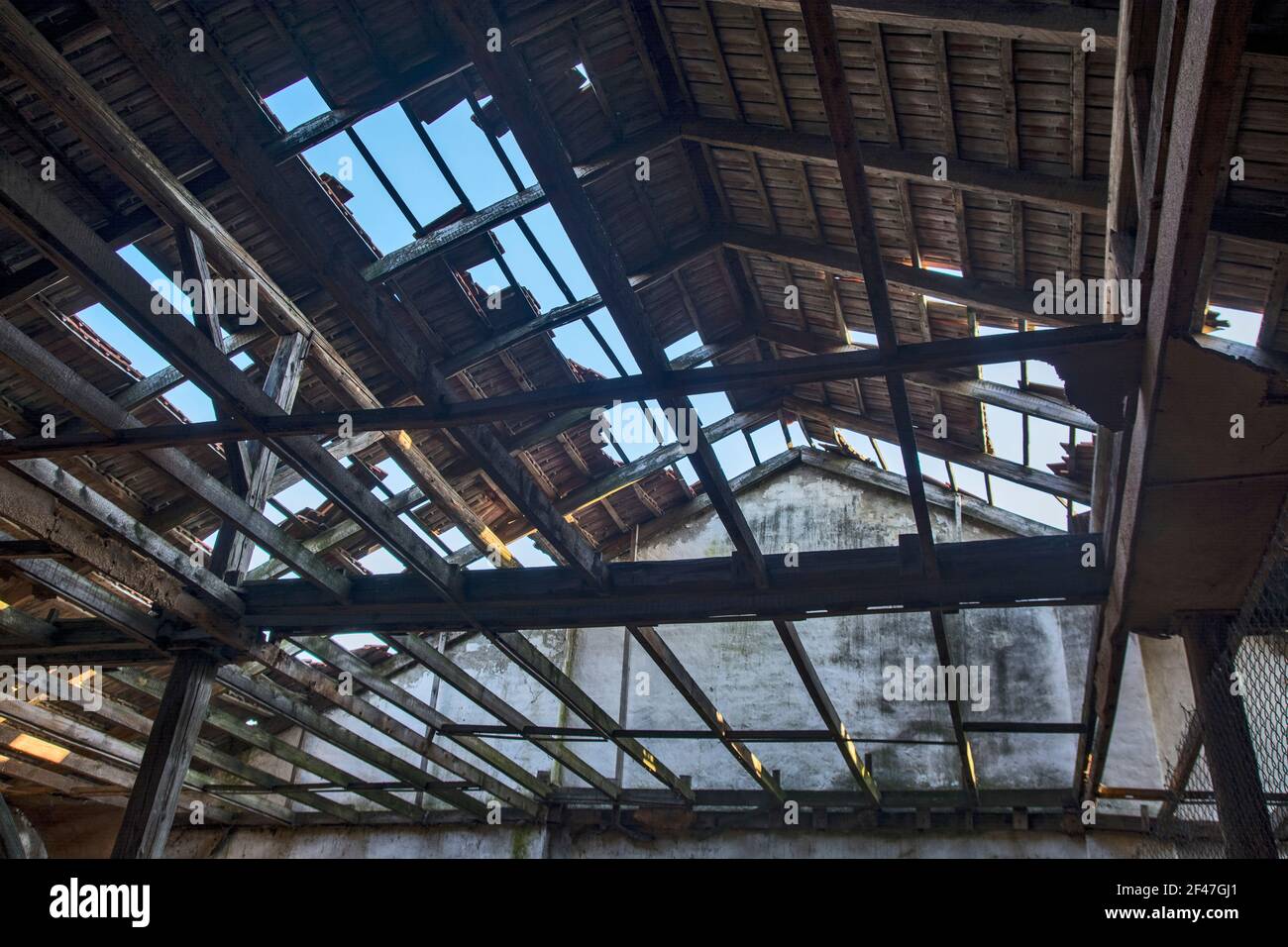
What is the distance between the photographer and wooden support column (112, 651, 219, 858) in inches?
270

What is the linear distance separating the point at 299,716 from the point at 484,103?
6.40 metres

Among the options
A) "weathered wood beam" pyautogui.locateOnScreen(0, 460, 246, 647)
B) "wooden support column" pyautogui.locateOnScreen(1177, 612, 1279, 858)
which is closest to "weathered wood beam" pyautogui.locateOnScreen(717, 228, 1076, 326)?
"wooden support column" pyautogui.locateOnScreen(1177, 612, 1279, 858)

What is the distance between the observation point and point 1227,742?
5.47 metres

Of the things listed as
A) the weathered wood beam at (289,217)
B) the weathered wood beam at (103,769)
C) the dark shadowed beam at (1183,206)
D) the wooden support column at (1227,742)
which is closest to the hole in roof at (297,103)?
the weathered wood beam at (289,217)

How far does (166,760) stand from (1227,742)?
7.08m

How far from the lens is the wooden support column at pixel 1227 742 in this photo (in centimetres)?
521

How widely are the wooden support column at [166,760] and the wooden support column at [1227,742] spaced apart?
22.4ft

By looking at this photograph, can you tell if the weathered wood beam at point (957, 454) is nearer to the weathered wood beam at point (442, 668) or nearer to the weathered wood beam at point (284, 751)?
the weathered wood beam at point (442, 668)

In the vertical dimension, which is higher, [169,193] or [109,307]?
[169,193]

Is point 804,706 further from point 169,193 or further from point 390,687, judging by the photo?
point 169,193

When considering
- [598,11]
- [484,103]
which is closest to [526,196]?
[484,103]

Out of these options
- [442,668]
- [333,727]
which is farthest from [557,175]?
[333,727]

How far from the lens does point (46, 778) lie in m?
13.6
